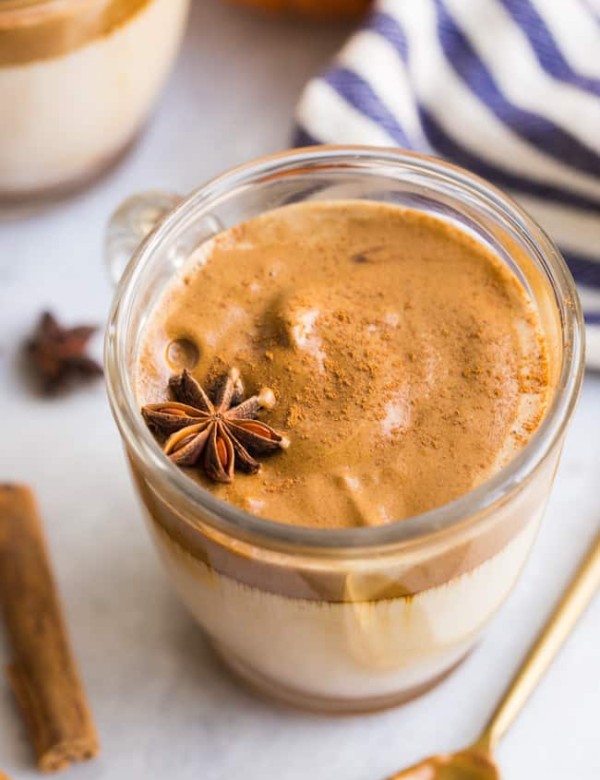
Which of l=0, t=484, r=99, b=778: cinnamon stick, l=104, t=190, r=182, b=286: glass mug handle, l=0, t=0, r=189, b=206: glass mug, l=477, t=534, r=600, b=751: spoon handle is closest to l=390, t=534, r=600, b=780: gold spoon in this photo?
l=477, t=534, r=600, b=751: spoon handle

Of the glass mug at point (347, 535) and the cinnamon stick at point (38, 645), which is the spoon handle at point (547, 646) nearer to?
the glass mug at point (347, 535)

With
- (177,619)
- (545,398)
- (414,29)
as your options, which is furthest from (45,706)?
(414,29)

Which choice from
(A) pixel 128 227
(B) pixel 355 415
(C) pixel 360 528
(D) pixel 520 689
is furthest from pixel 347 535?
(A) pixel 128 227

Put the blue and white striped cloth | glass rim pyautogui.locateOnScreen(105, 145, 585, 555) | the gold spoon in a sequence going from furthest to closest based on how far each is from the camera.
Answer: the blue and white striped cloth < the gold spoon < glass rim pyautogui.locateOnScreen(105, 145, 585, 555)

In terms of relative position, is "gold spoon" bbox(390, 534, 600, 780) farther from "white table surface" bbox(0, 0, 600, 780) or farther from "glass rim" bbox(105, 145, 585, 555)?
"glass rim" bbox(105, 145, 585, 555)

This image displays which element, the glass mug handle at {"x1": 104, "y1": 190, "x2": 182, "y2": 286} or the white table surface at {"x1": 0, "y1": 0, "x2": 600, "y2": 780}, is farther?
the glass mug handle at {"x1": 104, "y1": 190, "x2": 182, "y2": 286}

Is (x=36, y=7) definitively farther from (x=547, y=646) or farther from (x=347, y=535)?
(x=547, y=646)

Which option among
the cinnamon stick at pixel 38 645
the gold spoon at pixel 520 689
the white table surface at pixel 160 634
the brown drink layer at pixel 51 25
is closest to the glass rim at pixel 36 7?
the brown drink layer at pixel 51 25

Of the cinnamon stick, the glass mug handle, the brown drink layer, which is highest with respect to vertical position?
the brown drink layer
